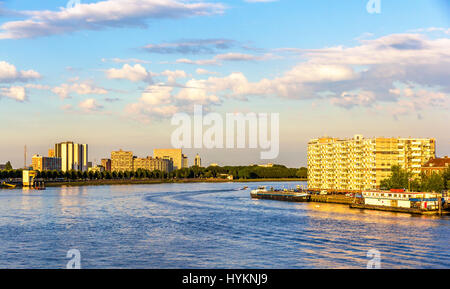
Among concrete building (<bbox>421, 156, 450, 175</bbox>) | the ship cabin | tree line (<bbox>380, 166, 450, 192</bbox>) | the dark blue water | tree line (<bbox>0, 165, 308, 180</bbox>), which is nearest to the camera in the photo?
the dark blue water

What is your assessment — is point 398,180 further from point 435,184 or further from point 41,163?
point 41,163

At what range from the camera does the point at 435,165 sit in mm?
69375

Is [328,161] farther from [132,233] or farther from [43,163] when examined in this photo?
[43,163]

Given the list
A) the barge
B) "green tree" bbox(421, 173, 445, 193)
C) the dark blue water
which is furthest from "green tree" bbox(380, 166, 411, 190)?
the dark blue water

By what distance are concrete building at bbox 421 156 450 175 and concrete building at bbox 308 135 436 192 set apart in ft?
4.11

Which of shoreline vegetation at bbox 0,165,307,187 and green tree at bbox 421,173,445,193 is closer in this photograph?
green tree at bbox 421,173,445,193

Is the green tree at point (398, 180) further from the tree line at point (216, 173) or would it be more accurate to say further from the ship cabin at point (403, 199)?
the tree line at point (216, 173)

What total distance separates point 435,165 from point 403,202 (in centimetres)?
2504

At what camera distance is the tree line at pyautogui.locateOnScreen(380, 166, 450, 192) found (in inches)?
2197

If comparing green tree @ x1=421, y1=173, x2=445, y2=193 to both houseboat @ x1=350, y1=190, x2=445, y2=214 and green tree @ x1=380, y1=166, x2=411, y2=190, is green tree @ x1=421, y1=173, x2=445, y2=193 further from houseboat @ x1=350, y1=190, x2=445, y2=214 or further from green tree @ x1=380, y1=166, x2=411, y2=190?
houseboat @ x1=350, y1=190, x2=445, y2=214

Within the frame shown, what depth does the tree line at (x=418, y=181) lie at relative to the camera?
55.8 metres

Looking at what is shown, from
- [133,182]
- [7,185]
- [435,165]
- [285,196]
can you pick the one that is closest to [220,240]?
[285,196]

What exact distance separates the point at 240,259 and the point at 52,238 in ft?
41.4
